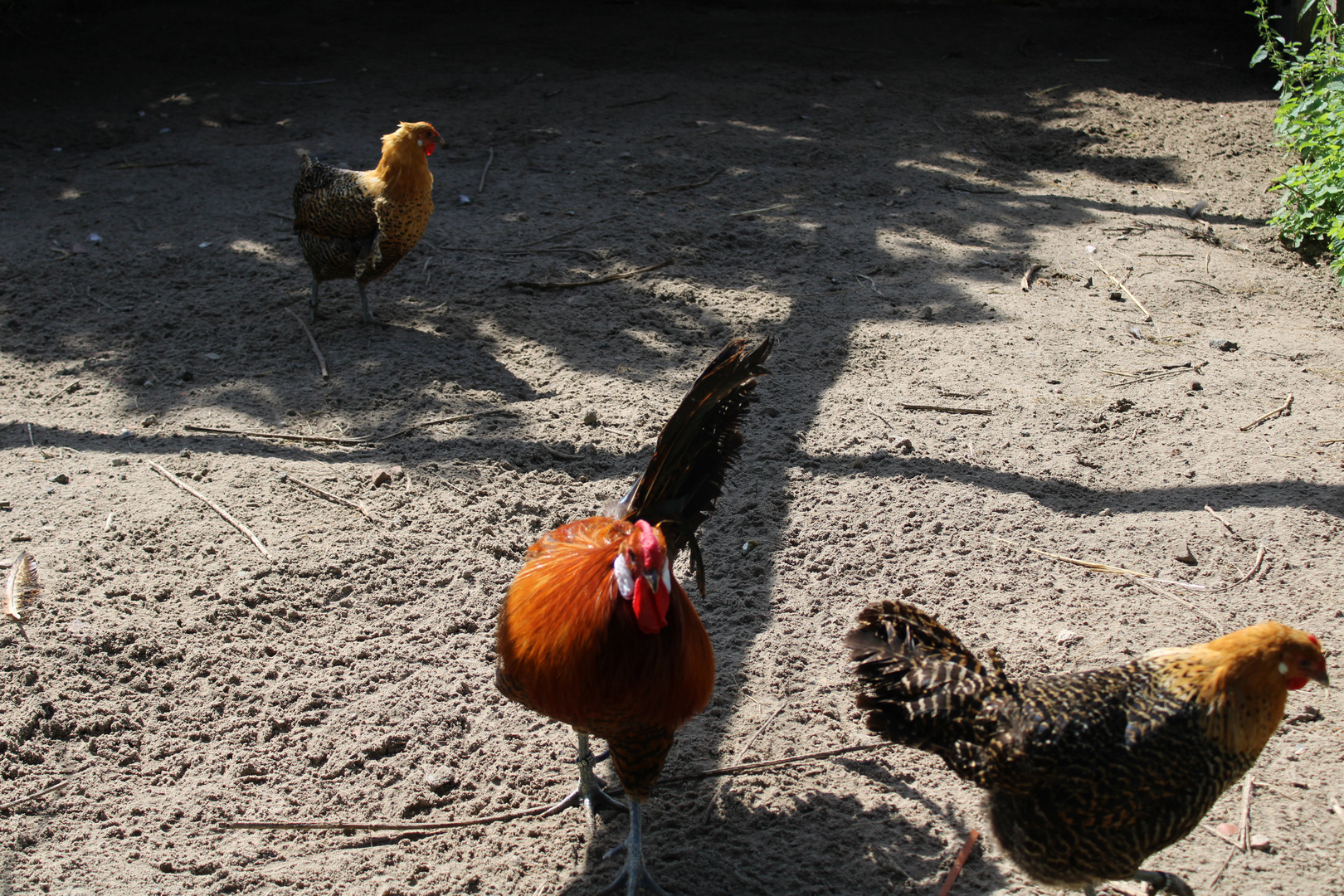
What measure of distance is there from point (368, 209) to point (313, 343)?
0.82m

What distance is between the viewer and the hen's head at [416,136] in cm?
520

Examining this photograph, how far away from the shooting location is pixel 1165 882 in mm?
2445

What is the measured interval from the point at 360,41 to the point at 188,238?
497 centimetres

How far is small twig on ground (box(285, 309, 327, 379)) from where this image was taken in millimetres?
5094

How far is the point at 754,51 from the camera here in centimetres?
998

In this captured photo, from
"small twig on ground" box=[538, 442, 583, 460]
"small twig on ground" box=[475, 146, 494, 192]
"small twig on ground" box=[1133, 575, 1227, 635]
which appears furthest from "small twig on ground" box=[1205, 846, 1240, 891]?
"small twig on ground" box=[475, 146, 494, 192]

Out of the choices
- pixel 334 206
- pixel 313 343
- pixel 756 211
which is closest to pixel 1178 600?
pixel 756 211

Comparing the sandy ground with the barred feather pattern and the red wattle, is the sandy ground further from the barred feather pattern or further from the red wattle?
the red wattle

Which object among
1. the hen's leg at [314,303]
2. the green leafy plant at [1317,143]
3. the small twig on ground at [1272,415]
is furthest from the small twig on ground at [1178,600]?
the hen's leg at [314,303]

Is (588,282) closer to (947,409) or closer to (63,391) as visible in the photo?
(947,409)

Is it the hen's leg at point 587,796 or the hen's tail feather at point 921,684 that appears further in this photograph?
the hen's leg at point 587,796

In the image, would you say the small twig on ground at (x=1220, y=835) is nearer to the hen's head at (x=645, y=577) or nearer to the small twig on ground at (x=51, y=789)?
the hen's head at (x=645, y=577)

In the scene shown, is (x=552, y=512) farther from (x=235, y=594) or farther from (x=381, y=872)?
(x=381, y=872)

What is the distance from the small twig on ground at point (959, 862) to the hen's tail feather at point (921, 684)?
0.44 meters
